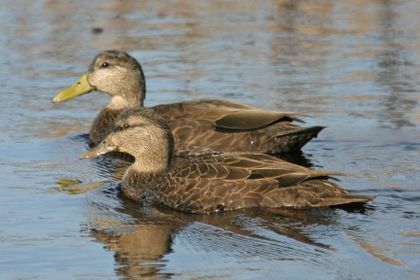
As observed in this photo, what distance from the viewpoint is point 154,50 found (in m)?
16.8

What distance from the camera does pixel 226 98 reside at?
14.1 m

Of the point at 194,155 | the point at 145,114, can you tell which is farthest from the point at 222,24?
the point at 145,114

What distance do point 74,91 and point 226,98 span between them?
1.84 metres

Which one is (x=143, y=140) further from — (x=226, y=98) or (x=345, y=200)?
(x=226, y=98)

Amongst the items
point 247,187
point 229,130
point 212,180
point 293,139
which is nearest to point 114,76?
point 229,130

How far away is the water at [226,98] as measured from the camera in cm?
845

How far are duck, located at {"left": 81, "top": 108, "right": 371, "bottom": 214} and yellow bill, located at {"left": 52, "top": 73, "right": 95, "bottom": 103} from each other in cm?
264

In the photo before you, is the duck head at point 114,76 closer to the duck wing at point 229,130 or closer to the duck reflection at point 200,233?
the duck wing at point 229,130

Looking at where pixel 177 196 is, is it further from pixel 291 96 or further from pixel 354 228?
pixel 291 96

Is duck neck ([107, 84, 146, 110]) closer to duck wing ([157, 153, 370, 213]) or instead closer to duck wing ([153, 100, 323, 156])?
duck wing ([153, 100, 323, 156])

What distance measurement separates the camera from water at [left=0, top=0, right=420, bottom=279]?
8.45 m

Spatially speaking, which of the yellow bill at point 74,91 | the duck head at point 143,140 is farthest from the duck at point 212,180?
the yellow bill at point 74,91

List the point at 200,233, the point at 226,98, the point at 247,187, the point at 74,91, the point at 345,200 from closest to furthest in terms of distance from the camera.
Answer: the point at 200,233
the point at 345,200
the point at 247,187
the point at 74,91
the point at 226,98

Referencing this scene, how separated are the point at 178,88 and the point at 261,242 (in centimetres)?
596
